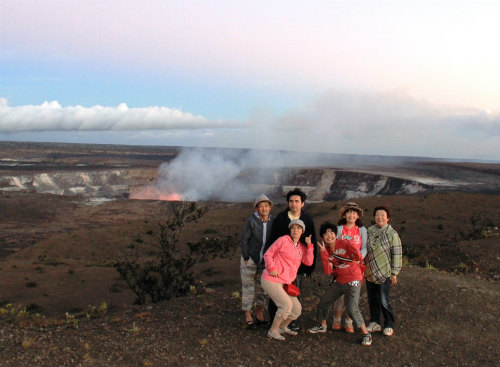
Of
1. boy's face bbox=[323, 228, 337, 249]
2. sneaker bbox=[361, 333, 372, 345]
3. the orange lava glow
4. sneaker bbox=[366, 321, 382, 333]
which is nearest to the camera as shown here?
boy's face bbox=[323, 228, 337, 249]

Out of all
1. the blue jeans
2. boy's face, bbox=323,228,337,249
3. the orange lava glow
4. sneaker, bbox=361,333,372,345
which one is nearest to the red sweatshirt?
boy's face, bbox=323,228,337,249

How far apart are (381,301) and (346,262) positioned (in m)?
1.04

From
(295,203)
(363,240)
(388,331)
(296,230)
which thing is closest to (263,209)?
(295,203)

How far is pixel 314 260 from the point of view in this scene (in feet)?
18.8

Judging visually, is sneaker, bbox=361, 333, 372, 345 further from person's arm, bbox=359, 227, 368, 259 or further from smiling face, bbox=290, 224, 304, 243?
smiling face, bbox=290, 224, 304, 243

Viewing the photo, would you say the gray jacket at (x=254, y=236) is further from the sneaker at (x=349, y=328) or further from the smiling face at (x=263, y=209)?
the sneaker at (x=349, y=328)

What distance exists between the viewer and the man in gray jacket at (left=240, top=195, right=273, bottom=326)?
5703mm

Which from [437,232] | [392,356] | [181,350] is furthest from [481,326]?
[437,232]

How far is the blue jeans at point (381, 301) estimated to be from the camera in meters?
5.90

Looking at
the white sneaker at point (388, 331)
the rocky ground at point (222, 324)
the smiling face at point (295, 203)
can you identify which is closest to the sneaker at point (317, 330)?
the rocky ground at point (222, 324)

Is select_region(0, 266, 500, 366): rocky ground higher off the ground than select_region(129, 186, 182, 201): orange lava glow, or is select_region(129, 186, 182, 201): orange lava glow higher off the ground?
select_region(0, 266, 500, 366): rocky ground

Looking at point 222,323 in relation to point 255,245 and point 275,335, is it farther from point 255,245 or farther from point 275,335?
point 255,245

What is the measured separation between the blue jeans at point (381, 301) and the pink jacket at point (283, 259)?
1.49 metres

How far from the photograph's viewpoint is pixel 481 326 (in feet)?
23.1
